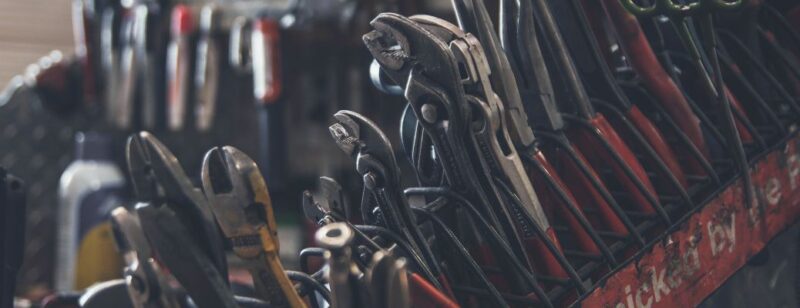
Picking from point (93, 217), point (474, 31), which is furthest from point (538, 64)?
point (93, 217)

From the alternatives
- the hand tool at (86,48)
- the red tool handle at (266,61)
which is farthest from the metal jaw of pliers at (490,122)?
the hand tool at (86,48)

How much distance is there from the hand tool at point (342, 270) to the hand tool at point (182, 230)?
94 millimetres

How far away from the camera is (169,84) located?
5.43ft

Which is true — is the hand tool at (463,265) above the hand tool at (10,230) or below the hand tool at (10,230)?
below

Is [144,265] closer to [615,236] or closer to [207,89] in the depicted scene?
[615,236]

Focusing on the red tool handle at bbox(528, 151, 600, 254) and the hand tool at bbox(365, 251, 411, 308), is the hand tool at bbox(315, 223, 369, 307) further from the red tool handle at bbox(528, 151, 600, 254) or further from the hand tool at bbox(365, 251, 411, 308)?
the red tool handle at bbox(528, 151, 600, 254)

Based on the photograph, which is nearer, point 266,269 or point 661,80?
point 266,269

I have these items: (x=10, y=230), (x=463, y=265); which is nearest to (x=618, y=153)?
(x=463, y=265)

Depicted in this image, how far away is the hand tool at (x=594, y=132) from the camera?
0.60 metres

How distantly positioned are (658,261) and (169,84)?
121 centimetres

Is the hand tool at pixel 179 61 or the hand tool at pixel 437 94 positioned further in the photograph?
the hand tool at pixel 179 61

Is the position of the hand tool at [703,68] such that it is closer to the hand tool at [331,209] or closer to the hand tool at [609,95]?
the hand tool at [609,95]

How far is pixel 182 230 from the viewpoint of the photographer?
489mm

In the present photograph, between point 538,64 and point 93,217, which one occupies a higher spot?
point 538,64
